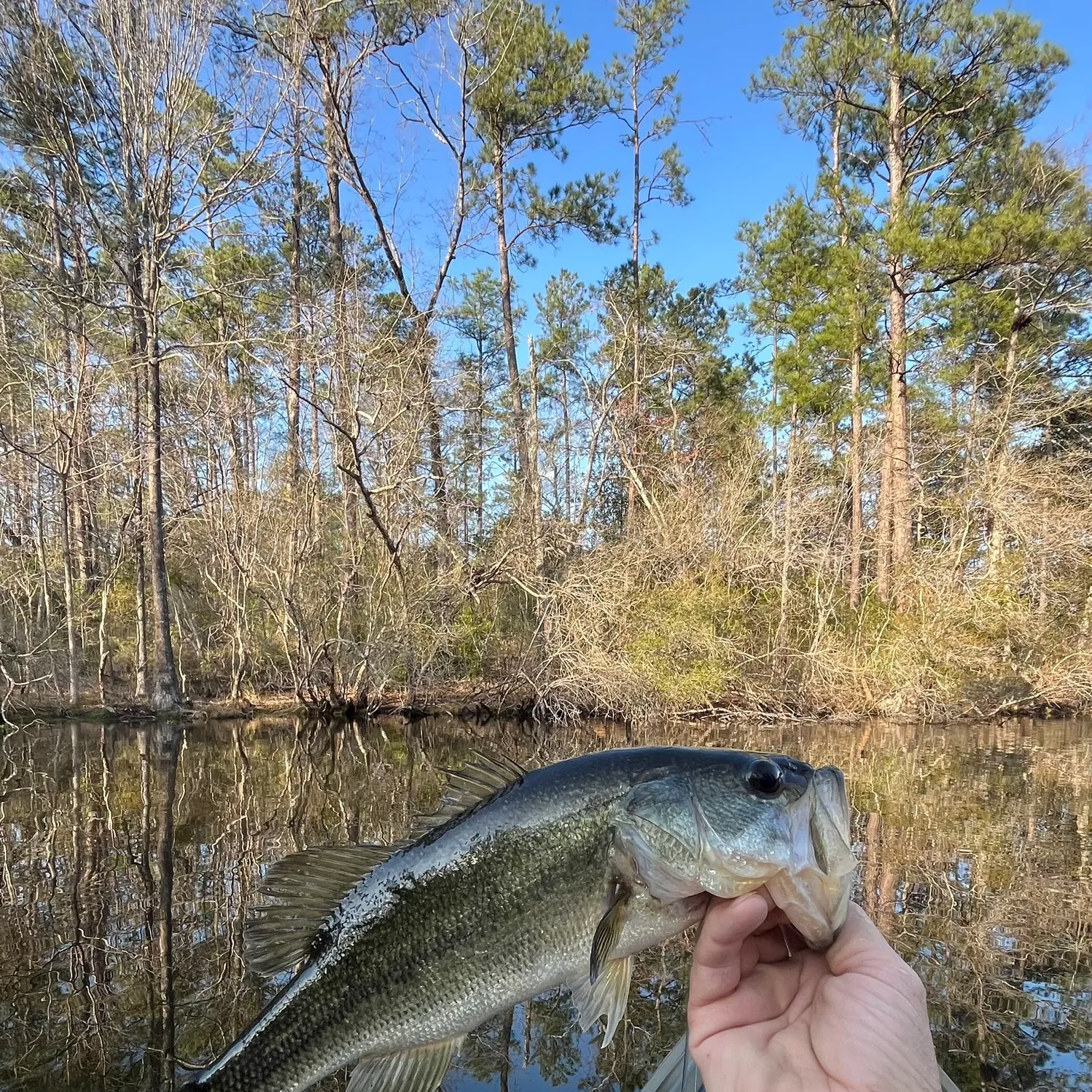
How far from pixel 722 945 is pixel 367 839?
574cm

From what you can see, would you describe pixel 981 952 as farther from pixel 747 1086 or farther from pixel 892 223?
pixel 892 223

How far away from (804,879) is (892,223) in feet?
68.8

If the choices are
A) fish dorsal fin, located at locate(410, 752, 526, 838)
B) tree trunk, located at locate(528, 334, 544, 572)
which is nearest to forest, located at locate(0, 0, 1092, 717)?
tree trunk, located at locate(528, 334, 544, 572)

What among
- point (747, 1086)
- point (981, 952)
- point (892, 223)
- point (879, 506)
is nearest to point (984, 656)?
point (879, 506)

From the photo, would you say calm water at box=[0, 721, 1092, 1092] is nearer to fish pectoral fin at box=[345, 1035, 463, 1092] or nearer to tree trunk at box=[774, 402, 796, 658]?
fish pectoral fin at box=[345, 1035, 463, 1092]

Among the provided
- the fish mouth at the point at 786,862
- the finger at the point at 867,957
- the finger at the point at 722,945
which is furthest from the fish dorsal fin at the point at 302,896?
the finger at the point at 867,957

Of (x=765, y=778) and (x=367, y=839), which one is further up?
(x=765, y=778)

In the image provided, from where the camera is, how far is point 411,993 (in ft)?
7.16

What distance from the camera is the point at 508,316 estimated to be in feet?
82.2

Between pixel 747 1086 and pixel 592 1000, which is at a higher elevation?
pixel 592 1000

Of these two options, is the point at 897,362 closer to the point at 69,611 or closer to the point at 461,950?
the point at 461,950

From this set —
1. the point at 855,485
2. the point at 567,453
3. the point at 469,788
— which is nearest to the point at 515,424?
the point at 567,453

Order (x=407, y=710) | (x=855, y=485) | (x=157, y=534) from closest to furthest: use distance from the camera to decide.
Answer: (x=407, y=710) → (x=157, y=534) → (x=855, y=485)

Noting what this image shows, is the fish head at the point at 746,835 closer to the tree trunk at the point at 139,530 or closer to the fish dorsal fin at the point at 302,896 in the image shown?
the fish dorsal fin at the point at 302,896
